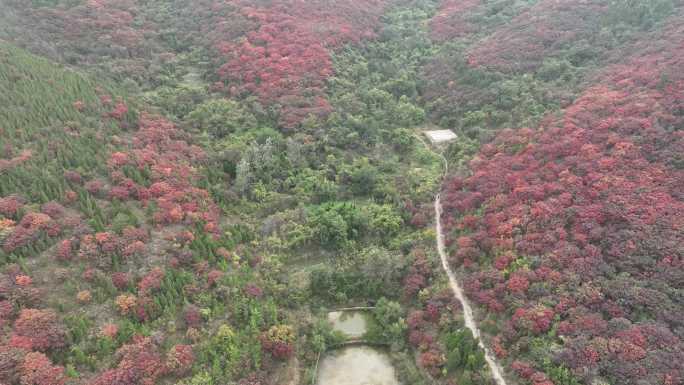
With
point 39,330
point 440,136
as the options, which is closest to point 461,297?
point 440,136

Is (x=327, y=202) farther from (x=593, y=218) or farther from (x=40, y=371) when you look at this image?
(x=40, y=371)

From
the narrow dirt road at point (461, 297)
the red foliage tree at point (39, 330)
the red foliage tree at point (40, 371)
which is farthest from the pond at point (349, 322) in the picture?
the red foliage tree at point (39, 330)

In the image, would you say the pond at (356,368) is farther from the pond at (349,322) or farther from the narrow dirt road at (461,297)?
the narrow dirt road at (461,297)

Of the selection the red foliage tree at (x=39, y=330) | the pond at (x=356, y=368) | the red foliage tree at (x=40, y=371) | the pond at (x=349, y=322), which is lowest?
the pond at (x=356, y=368)

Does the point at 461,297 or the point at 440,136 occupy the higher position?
the point at 440,136

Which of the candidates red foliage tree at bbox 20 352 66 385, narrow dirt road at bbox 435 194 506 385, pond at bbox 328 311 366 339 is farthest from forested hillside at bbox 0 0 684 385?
pond at bbox 328 311 366 339

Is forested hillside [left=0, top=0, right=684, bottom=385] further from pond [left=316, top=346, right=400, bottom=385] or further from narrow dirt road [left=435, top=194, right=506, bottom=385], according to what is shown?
narrow dirt road [left=435, top=194, right=506, bottom=385]
